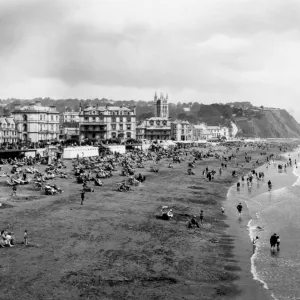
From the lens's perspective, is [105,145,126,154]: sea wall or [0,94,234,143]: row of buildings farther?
[0,94,234,143]: row of buildings

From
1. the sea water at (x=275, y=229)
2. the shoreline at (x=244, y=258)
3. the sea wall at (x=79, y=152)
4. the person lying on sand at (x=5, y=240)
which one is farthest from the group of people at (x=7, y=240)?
the sea wall at (x=79, y=152)

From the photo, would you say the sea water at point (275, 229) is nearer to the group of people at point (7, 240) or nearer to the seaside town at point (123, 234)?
the seaside town at point (123, 234)

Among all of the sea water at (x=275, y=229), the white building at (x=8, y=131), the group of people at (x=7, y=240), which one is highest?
the white building at (x=8, y=131)

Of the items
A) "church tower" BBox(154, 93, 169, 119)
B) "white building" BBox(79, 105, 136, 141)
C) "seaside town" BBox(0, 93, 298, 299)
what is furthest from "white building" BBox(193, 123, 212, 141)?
"seaside town" BBox(0, 93, 298, 299)

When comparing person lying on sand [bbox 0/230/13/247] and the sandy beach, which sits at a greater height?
person lying on sand [bbox 0/230/13/247]

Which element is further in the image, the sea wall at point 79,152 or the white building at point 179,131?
the white building at point 179,131

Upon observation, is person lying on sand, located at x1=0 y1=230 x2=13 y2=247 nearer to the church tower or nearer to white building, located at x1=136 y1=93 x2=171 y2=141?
white building, located at x1=136 y1=93 x2=171 y2=141
